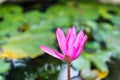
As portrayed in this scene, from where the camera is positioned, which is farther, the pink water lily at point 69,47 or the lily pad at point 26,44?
the lily pad at point 26,44

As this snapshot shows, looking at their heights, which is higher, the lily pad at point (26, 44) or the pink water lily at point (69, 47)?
the pink water lily at point (69, 47)

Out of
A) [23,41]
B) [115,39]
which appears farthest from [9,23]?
[115,39]

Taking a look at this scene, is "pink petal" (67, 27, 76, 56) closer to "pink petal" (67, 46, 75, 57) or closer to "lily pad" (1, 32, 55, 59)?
"pink petal" (67, 46, 75, 57)

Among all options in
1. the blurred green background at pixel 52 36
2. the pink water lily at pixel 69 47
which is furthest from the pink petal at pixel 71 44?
the blurred green background at pixel 52 36

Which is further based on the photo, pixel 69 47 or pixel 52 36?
pixel 52 36

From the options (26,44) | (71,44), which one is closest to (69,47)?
(71,44)

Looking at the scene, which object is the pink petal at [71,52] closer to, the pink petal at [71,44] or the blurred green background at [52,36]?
the pink petal at [71,44]

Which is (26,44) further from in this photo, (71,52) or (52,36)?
(71,52)

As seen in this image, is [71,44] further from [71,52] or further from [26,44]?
[26,44]

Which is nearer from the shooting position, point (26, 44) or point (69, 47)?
point (69, 47)

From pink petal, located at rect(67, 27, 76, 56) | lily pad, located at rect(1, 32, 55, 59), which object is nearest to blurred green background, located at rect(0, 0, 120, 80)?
lily pad, located at rect(1, 32, 55, 59)
